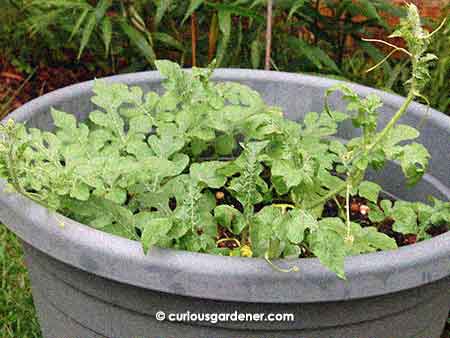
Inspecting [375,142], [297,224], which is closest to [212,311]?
[297,224]

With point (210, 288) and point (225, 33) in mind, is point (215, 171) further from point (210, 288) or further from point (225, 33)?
point (225, 33)

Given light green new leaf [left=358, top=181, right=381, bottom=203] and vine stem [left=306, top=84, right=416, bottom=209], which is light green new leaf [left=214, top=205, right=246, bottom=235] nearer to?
vine stem [left=306, top=84, right=416, bottom=209]

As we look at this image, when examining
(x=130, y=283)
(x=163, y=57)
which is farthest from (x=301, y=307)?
(x=163, y=57)

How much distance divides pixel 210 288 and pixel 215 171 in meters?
0.29

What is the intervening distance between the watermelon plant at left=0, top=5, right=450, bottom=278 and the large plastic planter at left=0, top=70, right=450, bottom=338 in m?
0.04

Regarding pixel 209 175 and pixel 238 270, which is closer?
pixel 238 270

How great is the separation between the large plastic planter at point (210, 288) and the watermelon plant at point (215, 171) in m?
0.04

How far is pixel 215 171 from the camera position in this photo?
1318 millimetres

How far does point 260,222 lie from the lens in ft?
3.76

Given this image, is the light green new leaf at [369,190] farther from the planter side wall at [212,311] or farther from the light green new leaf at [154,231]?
the light green new leaf at [154,231]

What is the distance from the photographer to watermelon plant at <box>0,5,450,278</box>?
116 centimetres

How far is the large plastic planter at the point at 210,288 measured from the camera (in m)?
1.08

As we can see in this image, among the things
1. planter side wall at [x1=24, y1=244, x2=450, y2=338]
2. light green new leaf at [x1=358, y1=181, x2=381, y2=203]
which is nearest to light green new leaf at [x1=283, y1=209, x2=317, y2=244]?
Answer: planter side wall at [x1=24, y1=244, x2=450, y2=338]

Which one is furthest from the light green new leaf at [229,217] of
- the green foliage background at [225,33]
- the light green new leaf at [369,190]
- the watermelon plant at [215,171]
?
the green foliage background at [225,33]
